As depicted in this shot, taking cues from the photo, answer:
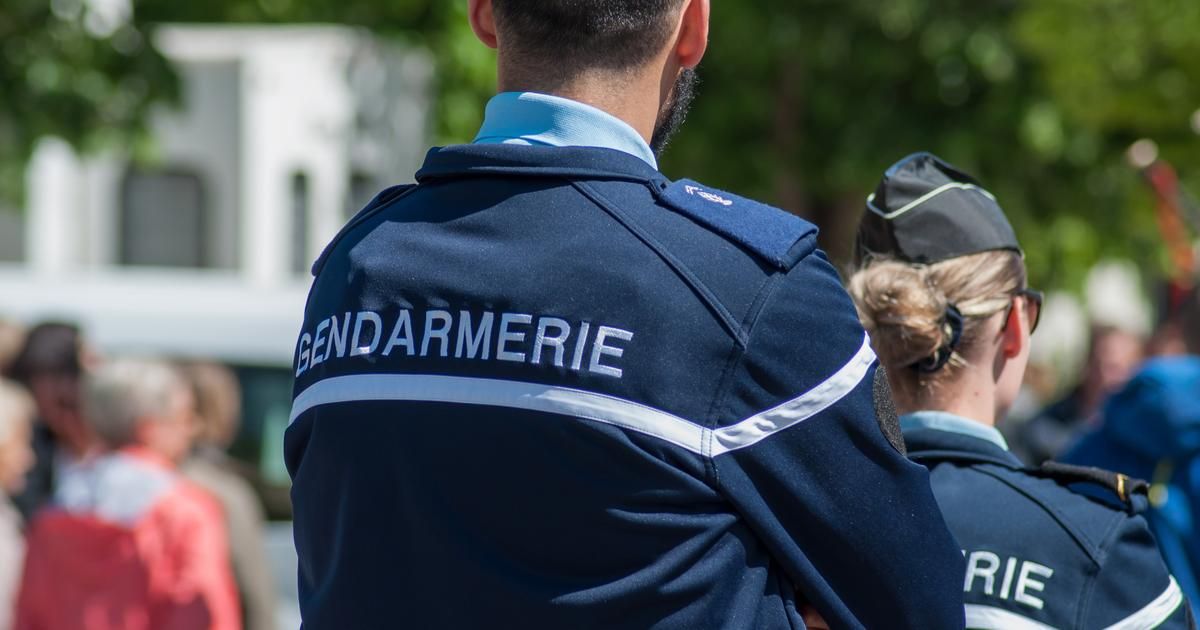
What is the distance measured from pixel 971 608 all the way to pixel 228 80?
1665 centimetres

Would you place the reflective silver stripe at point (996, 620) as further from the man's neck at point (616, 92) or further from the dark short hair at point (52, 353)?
the dark short hair at point (52, 353)

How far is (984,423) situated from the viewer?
2395mm

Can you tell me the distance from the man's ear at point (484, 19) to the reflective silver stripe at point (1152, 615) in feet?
3.72

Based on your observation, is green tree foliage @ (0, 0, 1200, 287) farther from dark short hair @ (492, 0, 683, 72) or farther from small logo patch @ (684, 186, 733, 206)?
small logo patch @ (684, 186, 733, 206)

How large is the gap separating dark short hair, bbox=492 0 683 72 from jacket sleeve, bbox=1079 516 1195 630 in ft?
3.22

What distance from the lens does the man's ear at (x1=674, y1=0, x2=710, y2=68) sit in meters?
1.78

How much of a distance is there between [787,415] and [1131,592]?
2.63 feet

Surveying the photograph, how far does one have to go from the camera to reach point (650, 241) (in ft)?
5.45

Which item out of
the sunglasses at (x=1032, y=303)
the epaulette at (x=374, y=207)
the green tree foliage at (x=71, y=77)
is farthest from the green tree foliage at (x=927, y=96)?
the epaulette at (x=374, y=207)

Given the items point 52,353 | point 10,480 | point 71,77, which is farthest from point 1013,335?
point 71,77

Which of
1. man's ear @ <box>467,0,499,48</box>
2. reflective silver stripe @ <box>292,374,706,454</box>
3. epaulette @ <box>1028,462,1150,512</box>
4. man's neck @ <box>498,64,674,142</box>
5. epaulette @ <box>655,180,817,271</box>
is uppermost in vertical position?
man's ear @ <box>467,0,499,48</box>

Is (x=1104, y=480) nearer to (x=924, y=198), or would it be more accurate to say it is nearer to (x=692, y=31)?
(x=924, y=198)

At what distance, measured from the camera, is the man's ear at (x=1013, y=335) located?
2416mm

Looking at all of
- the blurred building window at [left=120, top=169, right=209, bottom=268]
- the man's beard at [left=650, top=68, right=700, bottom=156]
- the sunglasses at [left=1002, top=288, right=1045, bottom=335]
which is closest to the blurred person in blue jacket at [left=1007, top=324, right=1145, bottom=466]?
the sunglasses at [left=1002, top=288, right=1045, bottom=335]
